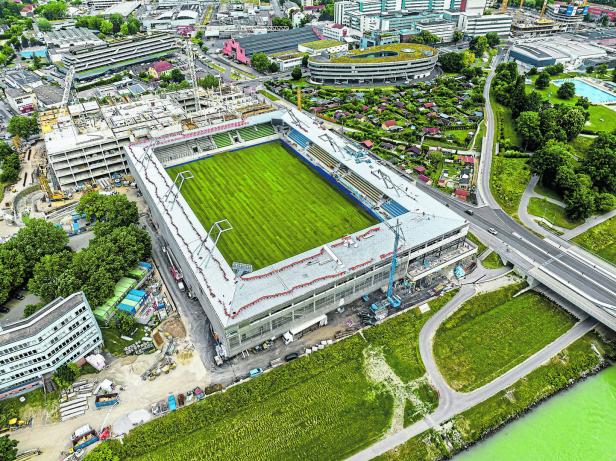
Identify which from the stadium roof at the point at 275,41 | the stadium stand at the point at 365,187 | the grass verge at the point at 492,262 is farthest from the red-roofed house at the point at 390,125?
the stadium roof at the point at 275,41

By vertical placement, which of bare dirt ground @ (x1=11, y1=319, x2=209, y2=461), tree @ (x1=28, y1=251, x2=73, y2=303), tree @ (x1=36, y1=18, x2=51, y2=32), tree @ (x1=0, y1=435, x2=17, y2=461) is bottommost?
bare dirt ground @ (x1=11, y1=319, x2=209, y2=461)

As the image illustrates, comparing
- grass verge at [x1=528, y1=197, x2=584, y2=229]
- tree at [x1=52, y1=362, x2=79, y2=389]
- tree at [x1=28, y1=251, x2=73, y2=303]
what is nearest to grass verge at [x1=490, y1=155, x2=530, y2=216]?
grass verge at [x1=528, y1=197, x2=584, y2=229]

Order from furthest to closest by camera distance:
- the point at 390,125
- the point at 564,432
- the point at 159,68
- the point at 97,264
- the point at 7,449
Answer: the point at 159,68
the point at 390,125
the point at 97,264
the point at 564,432
the point at 7,449

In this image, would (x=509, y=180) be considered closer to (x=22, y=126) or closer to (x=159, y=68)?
(x=22, y=126)

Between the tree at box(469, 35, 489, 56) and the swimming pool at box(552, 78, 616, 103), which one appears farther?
the tree at box(469, 35, 489, 56)

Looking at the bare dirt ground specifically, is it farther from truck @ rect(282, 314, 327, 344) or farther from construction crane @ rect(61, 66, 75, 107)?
construction crane @ rect(61, 66, 75, 107)

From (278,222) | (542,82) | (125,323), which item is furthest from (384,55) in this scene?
(125,323)
